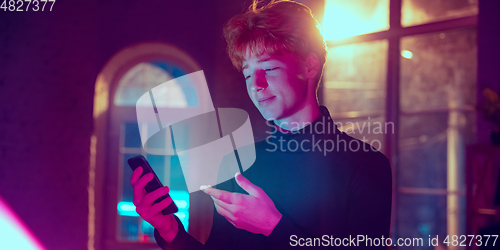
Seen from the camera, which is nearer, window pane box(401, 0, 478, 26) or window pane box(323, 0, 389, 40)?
window pane box(401, 0, 478, 26)

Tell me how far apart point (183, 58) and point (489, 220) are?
7.01ft

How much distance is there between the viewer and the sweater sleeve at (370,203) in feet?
4.23

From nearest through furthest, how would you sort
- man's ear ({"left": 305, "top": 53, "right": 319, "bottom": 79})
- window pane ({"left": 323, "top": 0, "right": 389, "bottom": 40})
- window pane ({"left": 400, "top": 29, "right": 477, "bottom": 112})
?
man's ear ({"left": 305, "top": 53, "right": 319, "bottom": 79})
window pane ({"left": 400, "top": 29, "right": 477, "bottom": 112})
window pane ({"left": 323, "top": 0, "right": 389, "bottom": 40})

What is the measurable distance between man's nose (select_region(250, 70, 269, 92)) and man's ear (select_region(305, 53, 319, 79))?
0.62 feet

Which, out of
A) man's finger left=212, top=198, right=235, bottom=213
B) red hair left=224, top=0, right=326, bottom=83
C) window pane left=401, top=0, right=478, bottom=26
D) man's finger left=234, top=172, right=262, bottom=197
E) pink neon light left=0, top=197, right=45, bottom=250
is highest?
window pane left=401, top=0, right=478, bottom=26

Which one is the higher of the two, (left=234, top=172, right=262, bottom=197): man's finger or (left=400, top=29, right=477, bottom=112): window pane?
(left=400, top=29, right=477, bottom=112): window pane

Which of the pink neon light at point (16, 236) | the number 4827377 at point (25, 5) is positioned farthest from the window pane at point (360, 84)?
the pink neon light at point (16, 236)

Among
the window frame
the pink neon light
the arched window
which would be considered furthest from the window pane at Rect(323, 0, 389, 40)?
the pink neon light

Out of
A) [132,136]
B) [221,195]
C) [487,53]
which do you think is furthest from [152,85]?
[487,53]

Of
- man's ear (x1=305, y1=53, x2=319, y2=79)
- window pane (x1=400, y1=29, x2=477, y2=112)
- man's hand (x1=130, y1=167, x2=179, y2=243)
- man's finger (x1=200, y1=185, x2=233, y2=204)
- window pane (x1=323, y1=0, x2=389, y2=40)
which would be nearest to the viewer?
man's finger (x1=200, y1=185, x2=233, y2=204)

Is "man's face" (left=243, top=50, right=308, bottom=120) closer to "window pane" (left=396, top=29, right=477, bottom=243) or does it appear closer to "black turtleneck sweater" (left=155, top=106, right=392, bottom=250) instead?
"black turtleneck sweater" (left=155, top=106, right=392, bottom=250)

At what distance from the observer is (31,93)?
284cm

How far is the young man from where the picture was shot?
1335 mm

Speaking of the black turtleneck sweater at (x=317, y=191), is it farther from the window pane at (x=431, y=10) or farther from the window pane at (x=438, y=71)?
the window pane at (x=431, y=10)
